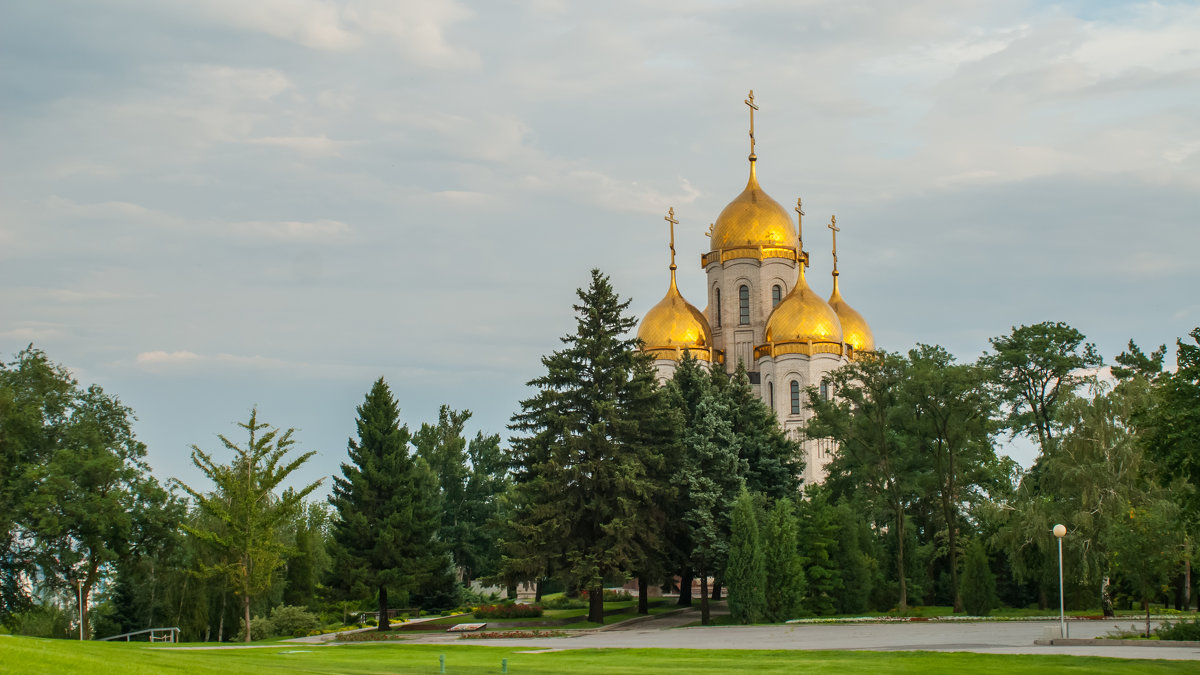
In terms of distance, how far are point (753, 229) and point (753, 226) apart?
0.68 feet

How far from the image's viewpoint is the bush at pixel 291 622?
37.1 meters

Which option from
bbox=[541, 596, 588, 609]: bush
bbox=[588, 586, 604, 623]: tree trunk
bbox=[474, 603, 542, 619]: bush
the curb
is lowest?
bbox=[541, 596, 588, 609]: bush

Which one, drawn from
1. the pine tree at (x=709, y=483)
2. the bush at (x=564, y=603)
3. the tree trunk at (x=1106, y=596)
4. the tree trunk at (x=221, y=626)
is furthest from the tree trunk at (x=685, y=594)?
the tree trunk at (x=221, y=626)

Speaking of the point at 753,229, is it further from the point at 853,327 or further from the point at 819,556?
the point at 819,556

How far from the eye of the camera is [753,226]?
7050 centimetres

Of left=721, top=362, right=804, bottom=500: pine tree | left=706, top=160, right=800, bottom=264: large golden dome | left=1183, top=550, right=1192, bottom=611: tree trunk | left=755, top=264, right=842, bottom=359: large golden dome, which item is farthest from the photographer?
left=706, top=160, right=800, bottom=264: large golden dome

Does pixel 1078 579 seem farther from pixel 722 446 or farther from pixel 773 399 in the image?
pixel 773 399

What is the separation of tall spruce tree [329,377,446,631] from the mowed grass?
1074 cm

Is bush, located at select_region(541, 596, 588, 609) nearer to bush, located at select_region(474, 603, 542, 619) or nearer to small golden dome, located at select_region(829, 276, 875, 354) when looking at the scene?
bush, located at select_region(474, 603, 542, 619)

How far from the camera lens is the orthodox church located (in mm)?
64750

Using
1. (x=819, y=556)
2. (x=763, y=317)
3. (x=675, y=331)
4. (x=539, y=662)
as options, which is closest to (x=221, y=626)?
(x=539, y=662)

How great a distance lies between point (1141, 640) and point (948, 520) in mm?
18089

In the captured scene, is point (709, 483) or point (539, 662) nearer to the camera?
point (539, 662)

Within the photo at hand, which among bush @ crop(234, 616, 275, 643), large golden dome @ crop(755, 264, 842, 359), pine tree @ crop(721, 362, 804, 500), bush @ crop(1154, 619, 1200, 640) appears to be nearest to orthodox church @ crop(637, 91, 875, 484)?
large golden dome @ crop(755, 264, 842, 359)
